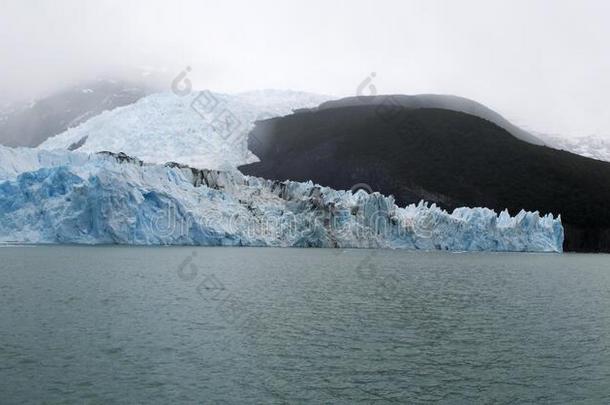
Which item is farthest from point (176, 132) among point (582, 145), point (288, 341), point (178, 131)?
point (582, 145)

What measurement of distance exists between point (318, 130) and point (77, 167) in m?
89.4

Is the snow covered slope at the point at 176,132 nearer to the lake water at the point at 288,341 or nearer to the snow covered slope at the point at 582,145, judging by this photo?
the lake water at the point at 288,341

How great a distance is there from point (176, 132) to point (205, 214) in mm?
38961

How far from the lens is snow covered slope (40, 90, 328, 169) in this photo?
83.8 meters

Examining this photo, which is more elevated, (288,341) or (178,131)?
(178,131)

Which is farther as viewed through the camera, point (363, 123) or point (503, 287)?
point (363, 123)

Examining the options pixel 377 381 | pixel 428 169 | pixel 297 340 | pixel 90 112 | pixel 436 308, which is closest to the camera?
pixel 377 381

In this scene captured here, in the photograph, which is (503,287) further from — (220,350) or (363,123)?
(363,123)

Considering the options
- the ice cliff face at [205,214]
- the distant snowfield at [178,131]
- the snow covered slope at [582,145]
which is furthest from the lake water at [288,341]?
the snow covered slope at [582,145]

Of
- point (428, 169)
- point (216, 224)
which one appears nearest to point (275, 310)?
point (216, 224)

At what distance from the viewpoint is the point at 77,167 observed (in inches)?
1928

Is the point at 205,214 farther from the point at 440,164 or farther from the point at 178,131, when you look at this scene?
the point at 440,164

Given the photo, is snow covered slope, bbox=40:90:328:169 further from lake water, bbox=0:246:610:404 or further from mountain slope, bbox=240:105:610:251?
lake water, bbox=0:246:610:404

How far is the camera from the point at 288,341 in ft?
48.2
